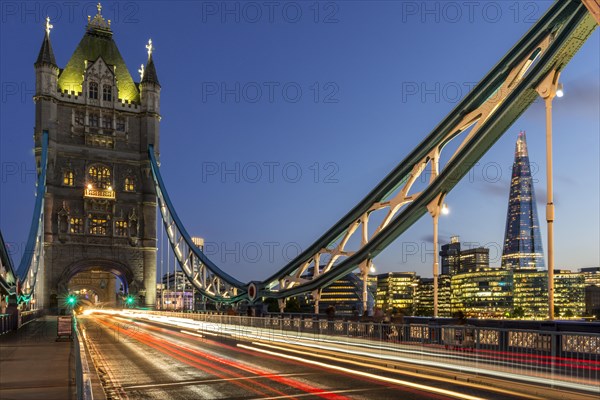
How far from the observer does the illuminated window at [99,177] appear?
79.6 metres

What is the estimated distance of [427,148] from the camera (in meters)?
32.5

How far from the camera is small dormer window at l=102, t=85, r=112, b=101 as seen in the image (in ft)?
277

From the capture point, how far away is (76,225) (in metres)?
78.1

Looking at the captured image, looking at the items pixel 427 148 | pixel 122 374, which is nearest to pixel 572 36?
pixel 427 148

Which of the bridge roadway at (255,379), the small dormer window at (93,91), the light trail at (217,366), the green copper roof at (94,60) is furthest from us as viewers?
the green copper roof at (94,60)

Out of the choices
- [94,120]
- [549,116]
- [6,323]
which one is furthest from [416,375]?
[94,120]

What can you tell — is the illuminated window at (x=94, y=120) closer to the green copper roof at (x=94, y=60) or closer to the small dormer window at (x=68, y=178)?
the green copper roof at (x=94, y=60)

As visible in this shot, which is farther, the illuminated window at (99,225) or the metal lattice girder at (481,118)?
the illuminated window at (99,225)

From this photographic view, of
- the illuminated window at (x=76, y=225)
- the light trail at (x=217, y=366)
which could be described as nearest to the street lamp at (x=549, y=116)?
the light trail at (x=217, y=366)

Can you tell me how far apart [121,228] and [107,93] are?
17.8 metres

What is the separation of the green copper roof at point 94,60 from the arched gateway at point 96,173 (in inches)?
5.2

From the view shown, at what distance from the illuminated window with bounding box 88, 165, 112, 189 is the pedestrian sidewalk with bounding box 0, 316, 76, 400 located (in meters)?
55.8

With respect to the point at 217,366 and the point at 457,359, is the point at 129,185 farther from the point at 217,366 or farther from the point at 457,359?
the point at 457,359

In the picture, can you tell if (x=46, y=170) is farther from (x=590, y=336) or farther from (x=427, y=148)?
(x=590, y=336)
